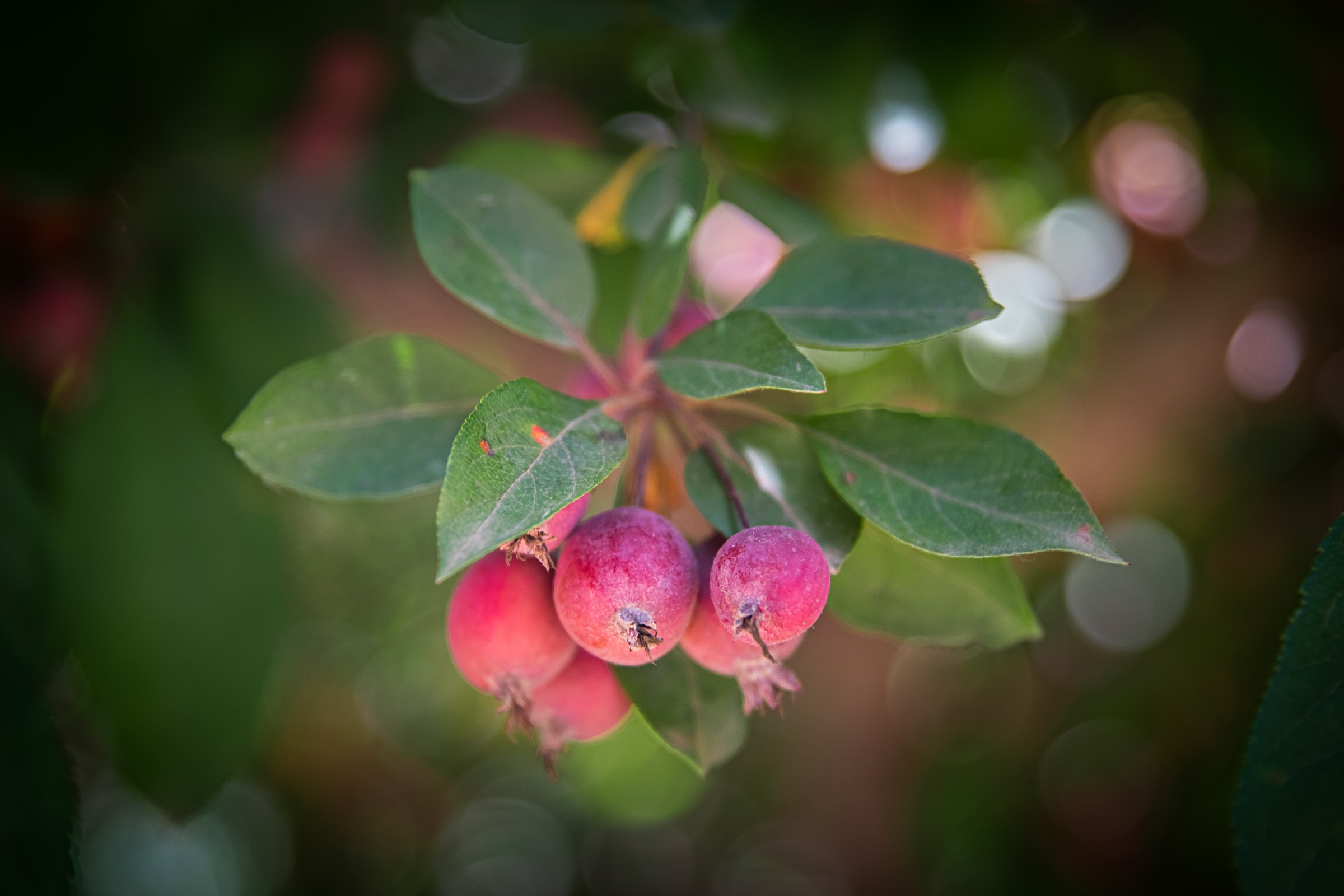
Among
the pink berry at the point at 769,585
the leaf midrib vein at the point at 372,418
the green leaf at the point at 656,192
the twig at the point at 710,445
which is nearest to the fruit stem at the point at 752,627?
the pink berry at the point at 769,585

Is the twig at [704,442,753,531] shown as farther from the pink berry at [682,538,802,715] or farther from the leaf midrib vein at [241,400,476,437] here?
the leaf midrib vein at [241,400,476,437]

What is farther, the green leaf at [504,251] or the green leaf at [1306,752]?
the green leaf at [504,251]

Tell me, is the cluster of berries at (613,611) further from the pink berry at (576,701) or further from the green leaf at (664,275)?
the green leaf at (664,275)

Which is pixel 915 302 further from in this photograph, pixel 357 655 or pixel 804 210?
pixel 357 655

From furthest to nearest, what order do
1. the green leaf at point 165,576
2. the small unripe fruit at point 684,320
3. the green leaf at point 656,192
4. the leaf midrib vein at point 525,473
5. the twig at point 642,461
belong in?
1. the green leaf at point 165,576
2. the green leaf at point 656,192
3. the small unripe fruit at point 684,320
4. the twig at point 642,461
5. the leaf midrib vein at point 525,473

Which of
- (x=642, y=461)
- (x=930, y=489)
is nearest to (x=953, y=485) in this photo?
(x=930, y=489)

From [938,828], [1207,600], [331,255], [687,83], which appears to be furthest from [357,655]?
[1207,600]
